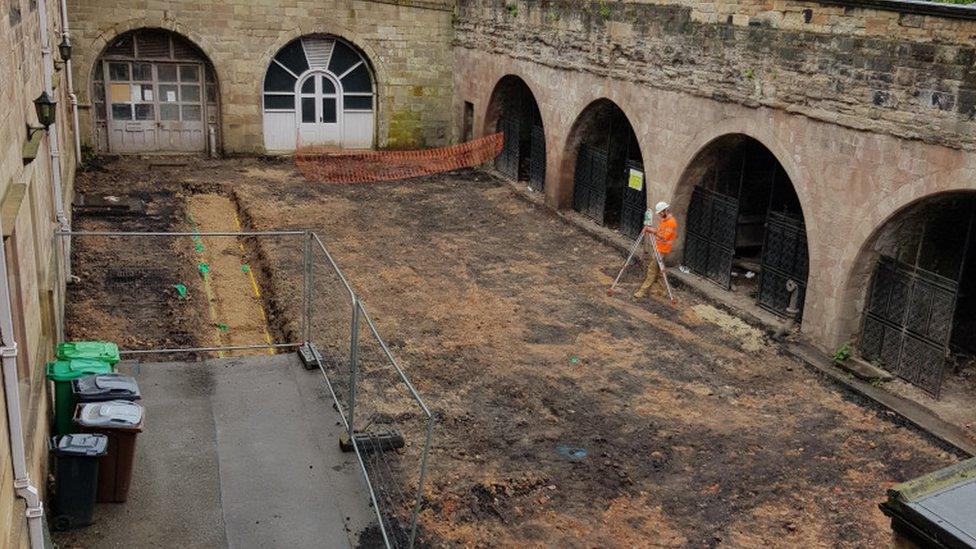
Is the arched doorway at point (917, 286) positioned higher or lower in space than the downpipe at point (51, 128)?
lower

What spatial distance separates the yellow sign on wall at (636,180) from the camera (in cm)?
1780

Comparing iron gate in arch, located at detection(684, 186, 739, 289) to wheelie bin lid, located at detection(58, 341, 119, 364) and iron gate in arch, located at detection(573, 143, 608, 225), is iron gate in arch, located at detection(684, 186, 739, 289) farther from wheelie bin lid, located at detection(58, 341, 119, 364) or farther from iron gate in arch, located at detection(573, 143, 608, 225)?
wheelie bin lid, located at detection(58, 341, 119, 364)

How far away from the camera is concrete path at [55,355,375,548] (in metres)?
7.77

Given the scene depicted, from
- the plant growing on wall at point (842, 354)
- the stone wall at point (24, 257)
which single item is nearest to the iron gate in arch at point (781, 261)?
the plant growing on wall at point (842, 354)

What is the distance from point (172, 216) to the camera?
18875 mm

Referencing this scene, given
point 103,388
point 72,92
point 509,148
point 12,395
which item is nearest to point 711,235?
point 509,148

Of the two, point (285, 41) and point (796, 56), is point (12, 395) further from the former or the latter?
point (285, 41)

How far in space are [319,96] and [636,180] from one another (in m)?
10.9

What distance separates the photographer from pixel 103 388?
849 centimetres

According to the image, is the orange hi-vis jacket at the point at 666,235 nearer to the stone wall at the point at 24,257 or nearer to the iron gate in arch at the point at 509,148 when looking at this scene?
the iron gate in arch at the point at 509,148

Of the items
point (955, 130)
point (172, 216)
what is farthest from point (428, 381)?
point (172, 216)

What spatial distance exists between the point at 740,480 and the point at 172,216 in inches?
522

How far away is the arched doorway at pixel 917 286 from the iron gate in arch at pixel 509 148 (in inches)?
459

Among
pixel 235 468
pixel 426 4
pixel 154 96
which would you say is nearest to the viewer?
pixel 235 468
